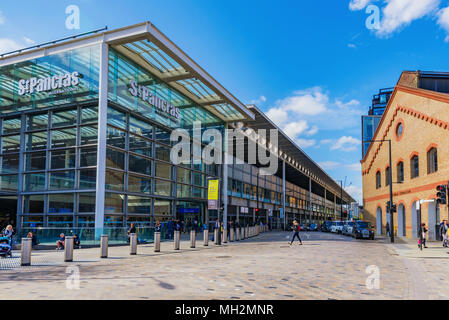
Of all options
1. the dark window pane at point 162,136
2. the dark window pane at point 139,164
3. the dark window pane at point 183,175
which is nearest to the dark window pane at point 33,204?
the dark window pane at point 139,164

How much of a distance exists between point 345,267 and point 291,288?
200 inches

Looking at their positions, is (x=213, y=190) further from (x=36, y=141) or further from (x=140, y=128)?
(x=36, y=141)

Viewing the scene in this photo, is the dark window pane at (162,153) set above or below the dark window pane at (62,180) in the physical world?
above

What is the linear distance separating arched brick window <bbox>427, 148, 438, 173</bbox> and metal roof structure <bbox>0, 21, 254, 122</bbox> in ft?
60.2

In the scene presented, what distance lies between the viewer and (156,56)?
2964 cm

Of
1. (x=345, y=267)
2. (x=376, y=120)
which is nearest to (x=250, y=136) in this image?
(x=345, y=267)

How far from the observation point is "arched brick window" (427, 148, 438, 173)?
29.8 metres

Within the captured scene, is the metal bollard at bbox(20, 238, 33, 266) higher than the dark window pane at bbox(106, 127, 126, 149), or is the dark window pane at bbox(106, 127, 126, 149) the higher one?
the dark window pane at bbox(106, 127, 126, 149)

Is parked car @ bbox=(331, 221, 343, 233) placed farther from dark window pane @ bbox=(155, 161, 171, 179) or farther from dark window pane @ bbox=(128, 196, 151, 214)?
dark window pane @ bbox=(128, 196, 151, 214)

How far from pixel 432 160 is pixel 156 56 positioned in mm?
22403

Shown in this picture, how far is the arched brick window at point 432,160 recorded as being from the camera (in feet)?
97.9

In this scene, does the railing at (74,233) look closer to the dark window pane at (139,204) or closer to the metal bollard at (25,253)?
the dark window pane at (139,204)

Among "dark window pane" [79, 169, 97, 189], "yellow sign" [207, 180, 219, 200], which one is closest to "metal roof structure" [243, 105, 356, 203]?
"yellow sign" [207, 180, 219, 200]

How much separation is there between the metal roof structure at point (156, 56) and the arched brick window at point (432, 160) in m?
18.4
